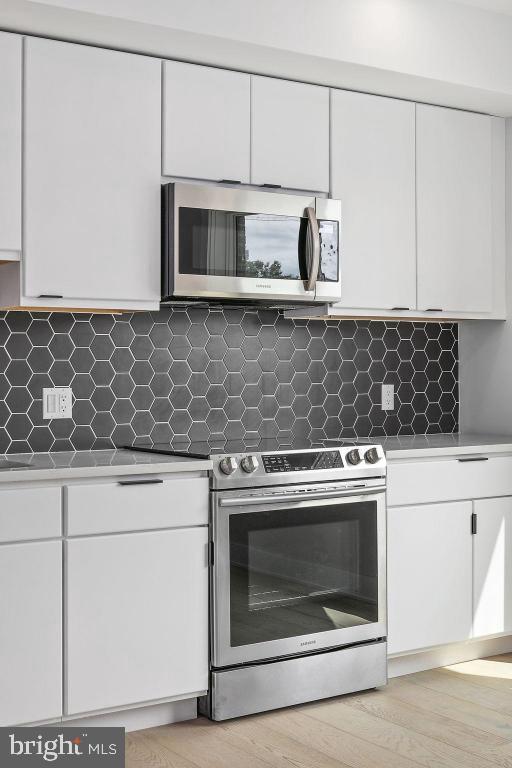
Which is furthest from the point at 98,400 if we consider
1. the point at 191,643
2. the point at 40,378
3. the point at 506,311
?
the point at 506,311

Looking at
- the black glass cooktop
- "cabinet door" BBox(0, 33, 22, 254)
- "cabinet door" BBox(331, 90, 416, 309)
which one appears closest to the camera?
"cabinet door" BBox(0, 33, 22, 254)

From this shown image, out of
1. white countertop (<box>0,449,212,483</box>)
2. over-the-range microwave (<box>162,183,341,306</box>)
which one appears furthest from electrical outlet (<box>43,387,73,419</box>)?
over-the-range microwave (<box>162,183,341,306</box>)

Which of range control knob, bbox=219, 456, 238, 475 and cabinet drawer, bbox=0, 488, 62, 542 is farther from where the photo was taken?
range control knob, bbox=219, 456, 238, 475

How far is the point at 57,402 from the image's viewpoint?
3.70 meters

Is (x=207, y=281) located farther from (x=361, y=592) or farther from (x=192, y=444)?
(x=361, y=592)

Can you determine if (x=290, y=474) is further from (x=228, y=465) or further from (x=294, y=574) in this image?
(x=294, y=574)

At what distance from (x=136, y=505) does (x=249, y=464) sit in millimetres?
437

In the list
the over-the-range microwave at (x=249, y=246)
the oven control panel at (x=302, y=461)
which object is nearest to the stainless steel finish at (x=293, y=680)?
the oven control panel at (x=302, y=461)

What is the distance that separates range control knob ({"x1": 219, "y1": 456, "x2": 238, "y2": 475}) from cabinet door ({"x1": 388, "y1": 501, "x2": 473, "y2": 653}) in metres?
0.80

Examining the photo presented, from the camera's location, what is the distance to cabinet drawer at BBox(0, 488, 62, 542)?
9.79ft

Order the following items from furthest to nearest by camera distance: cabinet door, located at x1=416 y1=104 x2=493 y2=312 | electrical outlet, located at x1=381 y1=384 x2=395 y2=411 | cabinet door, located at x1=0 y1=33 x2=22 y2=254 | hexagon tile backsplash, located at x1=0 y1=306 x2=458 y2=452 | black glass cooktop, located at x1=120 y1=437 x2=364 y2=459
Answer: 1. electrical outlet, located at x1=381 y1=384 x2=395 y2=411
2. cabinet door, located at x1=416 y1=104 x2=493 y2=312
3. hexagon tile backsplash, located at x1=0 y1=306 x2=458 y2=452
4. black glass cooktop, located at x1=120 y1=437 x2=364 y2=459
5. cabinet door, located at x1=0 y1=33 x2=22 y2=254

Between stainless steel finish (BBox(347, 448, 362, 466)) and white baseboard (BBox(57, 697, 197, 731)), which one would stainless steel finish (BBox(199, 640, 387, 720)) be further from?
stainless steel finish (BBox(347, 448, 362, 466))

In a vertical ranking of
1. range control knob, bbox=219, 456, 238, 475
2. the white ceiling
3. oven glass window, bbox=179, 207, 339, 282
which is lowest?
range control knob, bbox=219, 456, 238, 475
